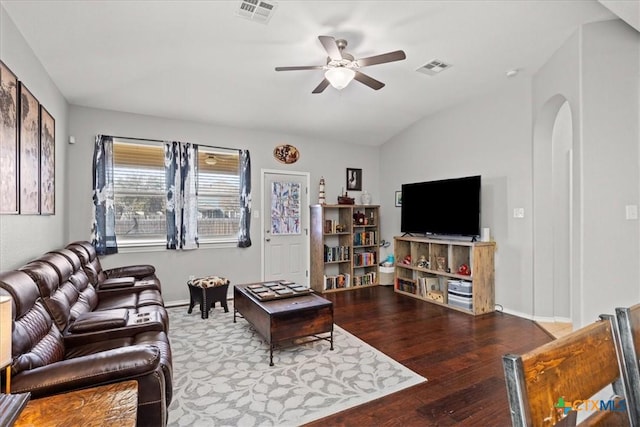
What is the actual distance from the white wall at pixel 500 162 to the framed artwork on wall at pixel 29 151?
459 centimetres

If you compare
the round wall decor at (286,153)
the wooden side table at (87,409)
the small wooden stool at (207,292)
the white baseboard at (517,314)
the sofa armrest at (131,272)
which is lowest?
the white baseboard at (517,314)

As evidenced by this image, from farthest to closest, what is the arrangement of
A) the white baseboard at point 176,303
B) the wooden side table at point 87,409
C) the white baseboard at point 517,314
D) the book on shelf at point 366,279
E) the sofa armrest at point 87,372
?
the book on shelf at point 366,279 < the white baseboard at point 176,303 < the white baseboard at point 517,314 < the sofa armrest at point 87,372 < the wooden side table at point 87,409

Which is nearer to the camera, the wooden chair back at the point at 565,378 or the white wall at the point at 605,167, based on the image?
the wooden chair back at the point at 565,378

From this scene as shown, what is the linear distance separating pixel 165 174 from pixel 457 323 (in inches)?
167

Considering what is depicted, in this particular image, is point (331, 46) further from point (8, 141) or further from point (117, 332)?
point (117, 332)

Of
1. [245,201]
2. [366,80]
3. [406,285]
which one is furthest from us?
[406,285]

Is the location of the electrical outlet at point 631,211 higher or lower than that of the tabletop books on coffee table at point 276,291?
higher

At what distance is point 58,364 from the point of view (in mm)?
1470

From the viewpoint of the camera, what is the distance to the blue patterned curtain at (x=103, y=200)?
4.05m

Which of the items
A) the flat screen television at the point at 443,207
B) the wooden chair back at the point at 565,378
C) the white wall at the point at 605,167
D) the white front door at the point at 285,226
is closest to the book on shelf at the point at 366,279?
the white front door at the point at 285,226

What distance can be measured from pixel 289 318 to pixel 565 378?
2.22 m

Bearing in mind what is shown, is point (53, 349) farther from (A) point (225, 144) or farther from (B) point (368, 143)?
(B) point (368, 143)

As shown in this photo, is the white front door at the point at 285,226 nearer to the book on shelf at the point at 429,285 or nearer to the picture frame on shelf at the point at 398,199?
the picture frame on shelf at the point at 398,199

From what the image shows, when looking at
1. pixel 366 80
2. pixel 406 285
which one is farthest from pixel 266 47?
pixel 406 285
